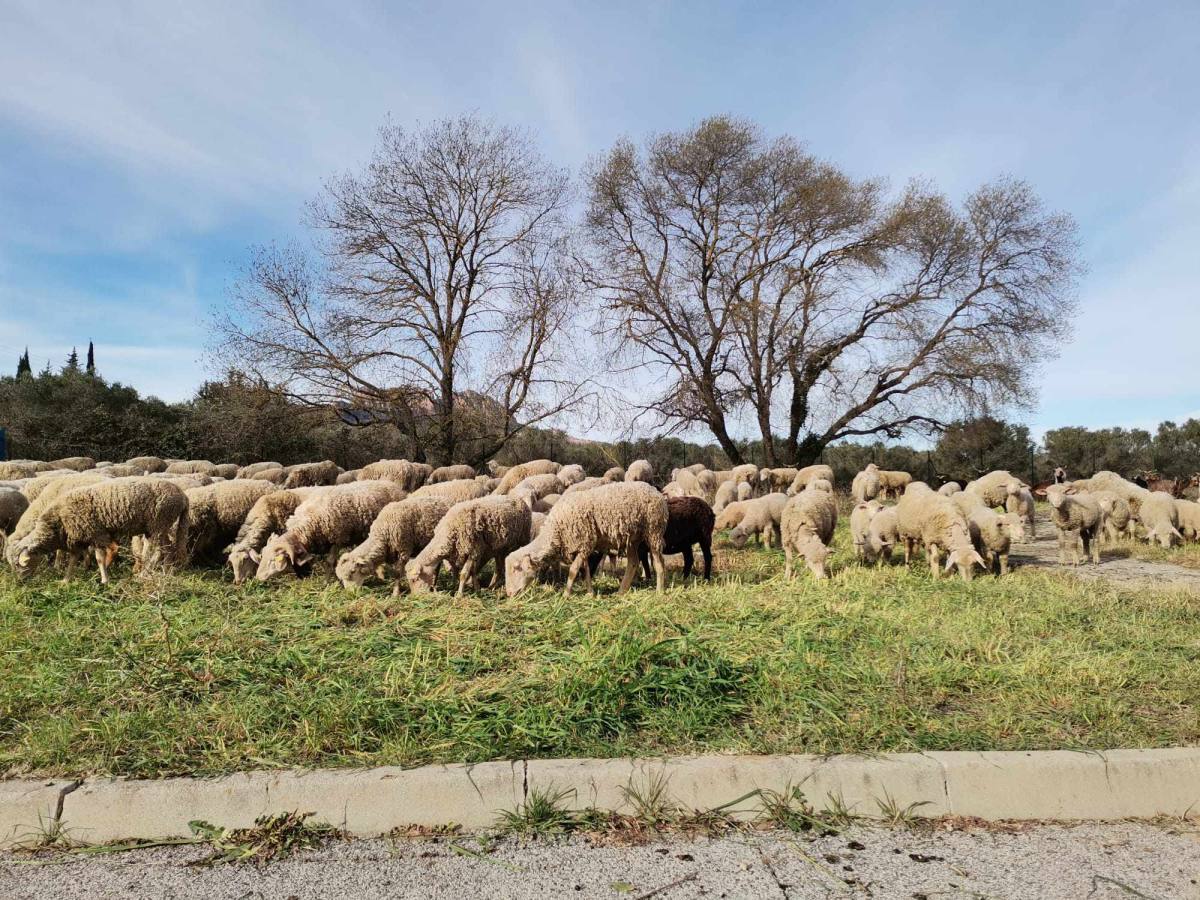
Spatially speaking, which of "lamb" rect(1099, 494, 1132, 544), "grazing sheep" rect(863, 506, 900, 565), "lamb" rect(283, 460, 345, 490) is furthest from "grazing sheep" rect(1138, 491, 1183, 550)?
"lamb" rect(283, 460, 345, 490)

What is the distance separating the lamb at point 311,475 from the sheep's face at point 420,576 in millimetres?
6712

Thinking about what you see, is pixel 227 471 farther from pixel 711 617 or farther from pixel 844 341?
pixel 844 341

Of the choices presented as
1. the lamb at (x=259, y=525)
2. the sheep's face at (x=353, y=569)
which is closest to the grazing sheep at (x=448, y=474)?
the lamb at (x=259, y=525)

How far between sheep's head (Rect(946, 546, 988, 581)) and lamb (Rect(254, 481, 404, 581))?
21.3 feet

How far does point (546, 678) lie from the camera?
4.11 meters

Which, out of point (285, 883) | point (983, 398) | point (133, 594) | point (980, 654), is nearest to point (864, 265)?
point (983, 398)

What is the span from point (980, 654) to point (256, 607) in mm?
5515

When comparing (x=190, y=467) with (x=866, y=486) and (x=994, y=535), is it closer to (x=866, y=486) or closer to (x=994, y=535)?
(x=994, y=535)

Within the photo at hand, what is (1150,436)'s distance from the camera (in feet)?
128

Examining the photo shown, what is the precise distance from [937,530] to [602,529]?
4218mm

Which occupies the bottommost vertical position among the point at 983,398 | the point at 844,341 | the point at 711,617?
the point at 711,617

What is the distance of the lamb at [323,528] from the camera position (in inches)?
288

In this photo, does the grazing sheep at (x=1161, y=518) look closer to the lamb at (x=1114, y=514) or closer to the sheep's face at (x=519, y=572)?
the lamb at (x=1114, y=514)

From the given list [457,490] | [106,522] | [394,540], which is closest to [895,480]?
[457,490]
